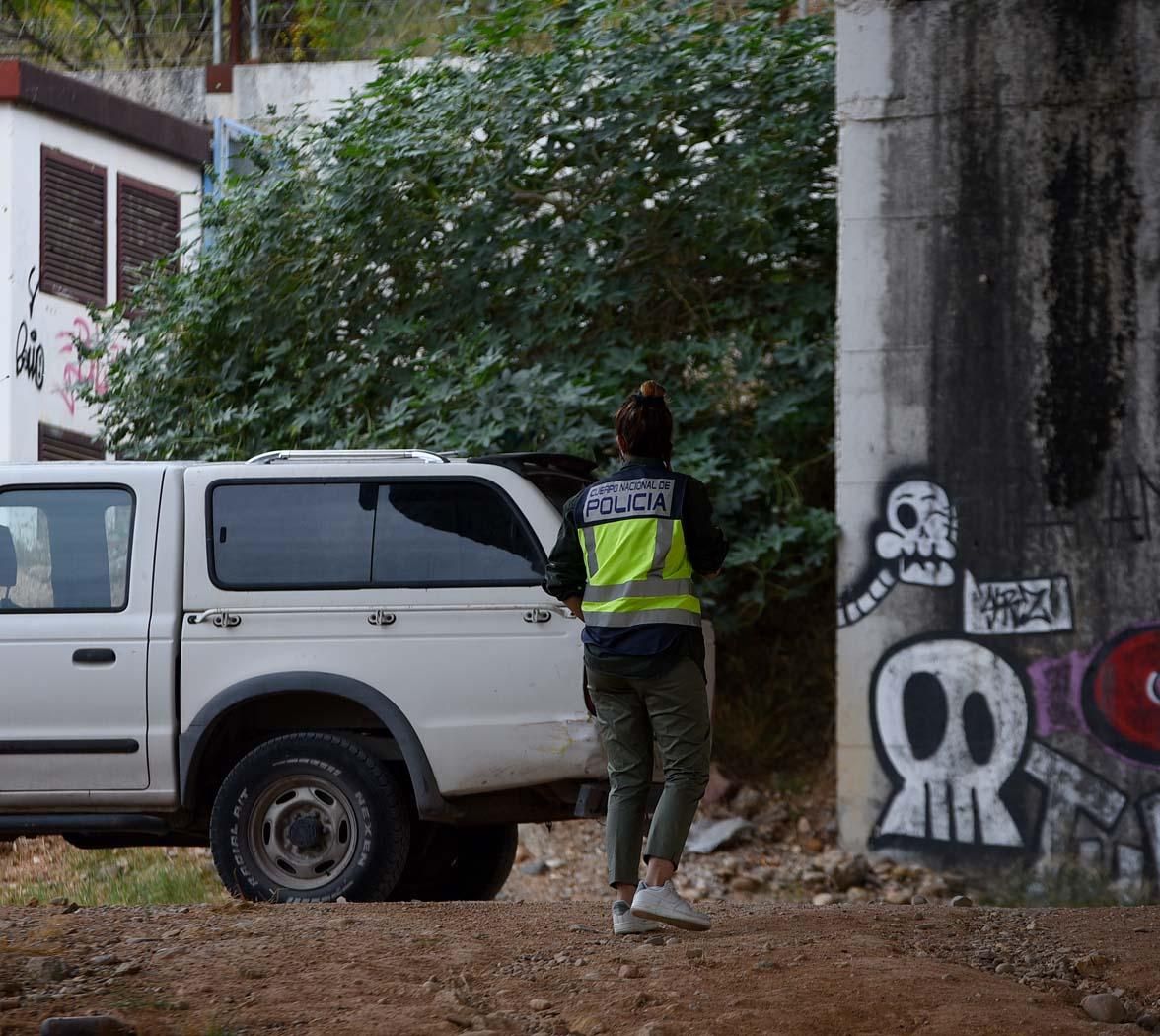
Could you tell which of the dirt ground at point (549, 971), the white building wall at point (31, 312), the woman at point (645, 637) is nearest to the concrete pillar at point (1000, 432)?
the dirt ground at point (549, 971)

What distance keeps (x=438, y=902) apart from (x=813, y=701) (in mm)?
5624

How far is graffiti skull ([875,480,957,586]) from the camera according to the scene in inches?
392

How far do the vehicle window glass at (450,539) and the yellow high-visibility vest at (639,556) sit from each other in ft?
3.20

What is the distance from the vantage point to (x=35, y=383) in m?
15.5

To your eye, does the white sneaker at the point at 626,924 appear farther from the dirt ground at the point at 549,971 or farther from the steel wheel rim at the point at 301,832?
the steel wheel rim at the point at 301,832

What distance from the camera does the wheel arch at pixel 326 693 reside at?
6.53 meters

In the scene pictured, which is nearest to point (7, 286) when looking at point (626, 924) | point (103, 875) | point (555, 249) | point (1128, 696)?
point (555, 249)

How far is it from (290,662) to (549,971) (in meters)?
2.01

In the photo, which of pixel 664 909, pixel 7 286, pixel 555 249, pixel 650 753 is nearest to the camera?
pixel 664 909

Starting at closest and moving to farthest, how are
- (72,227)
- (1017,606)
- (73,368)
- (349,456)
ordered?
(349,456) < (1017,606) < (73,368) < (72,227)

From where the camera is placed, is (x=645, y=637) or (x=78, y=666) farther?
(x=78, y=666)

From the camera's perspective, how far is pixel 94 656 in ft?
21.7

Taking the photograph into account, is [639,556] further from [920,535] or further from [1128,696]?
[1128,696]

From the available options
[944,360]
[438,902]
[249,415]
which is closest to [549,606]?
[438,902]
